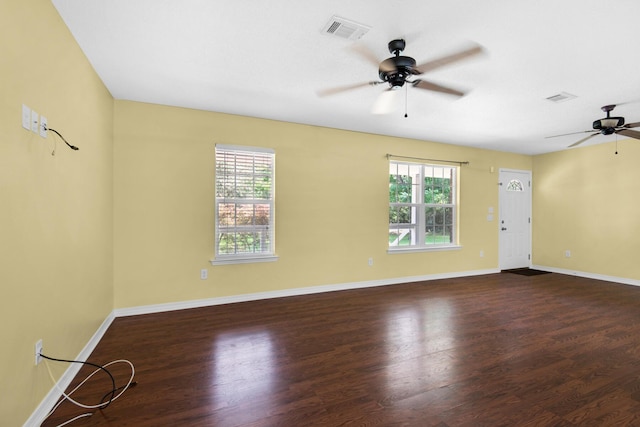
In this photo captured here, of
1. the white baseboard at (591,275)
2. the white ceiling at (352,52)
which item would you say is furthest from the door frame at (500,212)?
the white ceiling at (352,52)

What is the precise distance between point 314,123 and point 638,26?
3.30 meters

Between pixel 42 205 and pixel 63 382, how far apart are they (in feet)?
3.97

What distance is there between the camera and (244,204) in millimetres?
4180

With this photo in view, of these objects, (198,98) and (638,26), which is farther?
(198,98)

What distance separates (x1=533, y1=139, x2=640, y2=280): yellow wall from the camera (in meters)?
5.18

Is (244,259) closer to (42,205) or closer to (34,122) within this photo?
(42,205)

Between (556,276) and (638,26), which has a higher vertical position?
(638,26)

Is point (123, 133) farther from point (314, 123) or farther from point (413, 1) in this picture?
point (413, 1)

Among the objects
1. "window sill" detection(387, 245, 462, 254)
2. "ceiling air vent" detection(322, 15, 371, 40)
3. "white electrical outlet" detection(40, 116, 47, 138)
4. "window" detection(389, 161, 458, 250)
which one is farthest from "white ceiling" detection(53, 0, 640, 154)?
"window sill" detection(387, 245, 462, 254)

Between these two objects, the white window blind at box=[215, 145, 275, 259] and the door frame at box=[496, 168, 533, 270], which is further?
the door frame at box=[496, 168, 533, 270]

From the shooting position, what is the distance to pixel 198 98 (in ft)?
11.5

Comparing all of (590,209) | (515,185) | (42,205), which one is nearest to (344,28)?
(42,205)

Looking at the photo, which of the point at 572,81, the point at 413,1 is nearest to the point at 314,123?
the point at 413,1

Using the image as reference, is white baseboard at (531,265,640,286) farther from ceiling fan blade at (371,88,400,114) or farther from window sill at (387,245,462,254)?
ceiling fan blade at (371,88,400,114)
